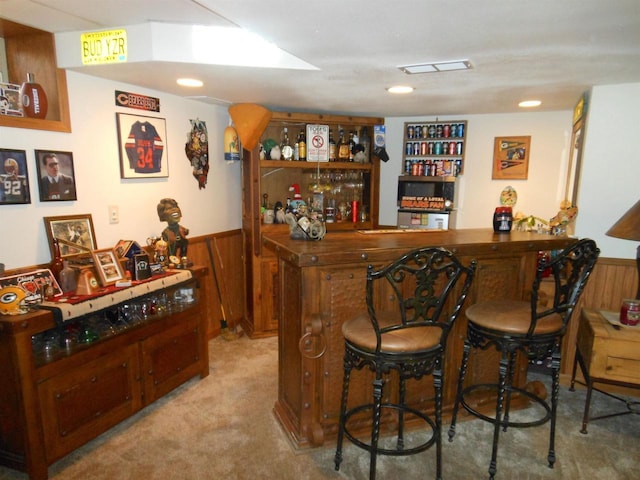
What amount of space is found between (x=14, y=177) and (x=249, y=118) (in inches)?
68.3

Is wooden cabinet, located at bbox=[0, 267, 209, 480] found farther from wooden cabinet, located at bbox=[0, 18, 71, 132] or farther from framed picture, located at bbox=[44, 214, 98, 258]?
wooden cabinet, located at bbox=[0, 18, 71, 132]

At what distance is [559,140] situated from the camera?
3930mm

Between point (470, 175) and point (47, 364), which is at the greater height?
point (470, 175)

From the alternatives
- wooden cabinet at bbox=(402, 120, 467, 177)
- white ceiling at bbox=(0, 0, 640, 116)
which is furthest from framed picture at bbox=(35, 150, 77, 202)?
wooden cabinet at bbox=(402, 120, 467, 177)

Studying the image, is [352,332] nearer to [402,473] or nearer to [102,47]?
[402,473]

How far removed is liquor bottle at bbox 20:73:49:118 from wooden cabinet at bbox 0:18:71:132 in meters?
0.06

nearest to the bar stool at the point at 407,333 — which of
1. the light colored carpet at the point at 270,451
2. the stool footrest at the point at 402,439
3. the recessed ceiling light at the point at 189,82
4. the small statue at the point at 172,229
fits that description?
the stool footrest at the point at 402,439

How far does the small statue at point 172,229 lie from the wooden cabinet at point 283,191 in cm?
71

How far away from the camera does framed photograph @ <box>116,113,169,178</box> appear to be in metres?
2.93

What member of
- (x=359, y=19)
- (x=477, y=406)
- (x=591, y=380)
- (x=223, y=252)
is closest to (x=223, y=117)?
(x=223, y=252)

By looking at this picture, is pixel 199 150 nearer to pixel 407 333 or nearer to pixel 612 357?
pixel 407 333

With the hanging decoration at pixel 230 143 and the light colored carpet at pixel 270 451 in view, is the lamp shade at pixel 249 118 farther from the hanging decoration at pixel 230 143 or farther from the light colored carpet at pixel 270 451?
the light colored carpet at pixel 270 451

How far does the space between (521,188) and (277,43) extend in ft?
10.2

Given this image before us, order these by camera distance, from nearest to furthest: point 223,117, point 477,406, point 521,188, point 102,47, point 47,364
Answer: point 47,364
point 102,47
point 477,406
point 223,117
point 521,188
